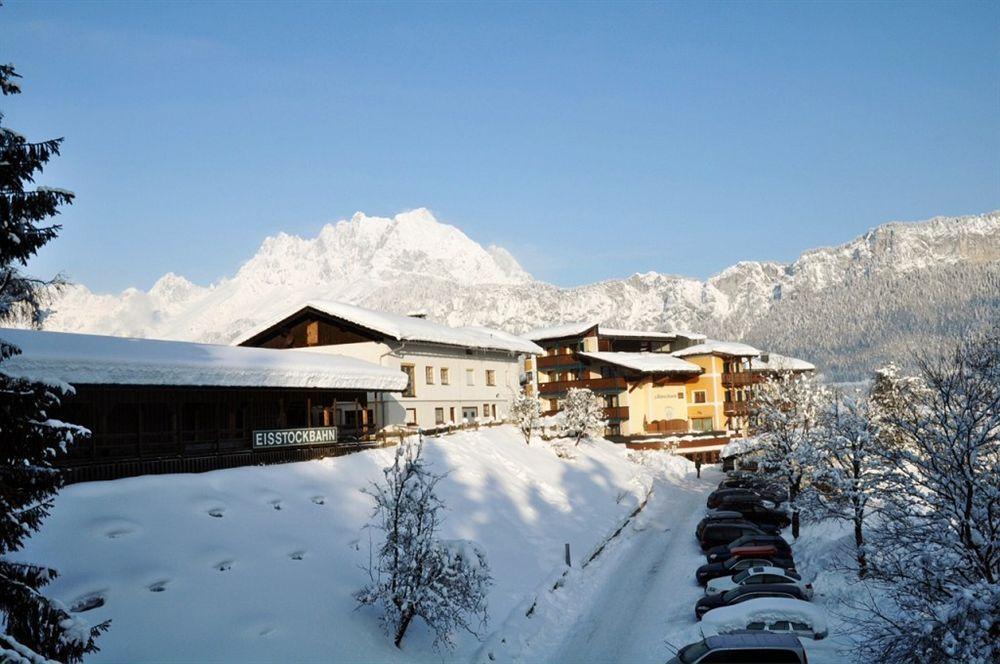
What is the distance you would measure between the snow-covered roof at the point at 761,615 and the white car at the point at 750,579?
3475 millimetres

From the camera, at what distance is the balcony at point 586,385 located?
7069cm

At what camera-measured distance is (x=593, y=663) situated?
20750 millimetres

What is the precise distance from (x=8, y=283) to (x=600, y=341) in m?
72.1

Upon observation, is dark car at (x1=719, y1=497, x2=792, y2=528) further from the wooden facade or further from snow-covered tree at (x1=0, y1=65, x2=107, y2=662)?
snow-covered tree at (x1=0, y1=65, x2=107, y2=662)

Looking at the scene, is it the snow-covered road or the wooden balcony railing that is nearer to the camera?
the snow-covered road

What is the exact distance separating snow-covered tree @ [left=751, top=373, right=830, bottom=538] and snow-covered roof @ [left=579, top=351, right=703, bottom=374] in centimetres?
2240

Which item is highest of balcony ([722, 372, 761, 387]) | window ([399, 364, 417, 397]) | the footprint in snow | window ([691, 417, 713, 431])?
window ([399, 364, 417, 397])

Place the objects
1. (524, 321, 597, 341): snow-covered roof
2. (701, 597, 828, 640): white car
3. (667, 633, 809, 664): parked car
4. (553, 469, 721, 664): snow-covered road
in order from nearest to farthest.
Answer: (667, 633, 809, 664): parked car → (701, 597, 828, 640): white car → (553, 469, 721, 664): snow-covered road → (524, 321, 597, 341): snow-covered roof

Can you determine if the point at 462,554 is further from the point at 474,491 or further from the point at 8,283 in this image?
the point at 474,491

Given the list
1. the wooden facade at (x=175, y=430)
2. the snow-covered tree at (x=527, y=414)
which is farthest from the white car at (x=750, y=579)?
the snow-covered tree at (x=527, y=414)

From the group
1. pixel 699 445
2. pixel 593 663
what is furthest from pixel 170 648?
pixel 699 445

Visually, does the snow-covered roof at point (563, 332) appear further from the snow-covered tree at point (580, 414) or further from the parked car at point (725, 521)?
the parked car at point (725, 521)

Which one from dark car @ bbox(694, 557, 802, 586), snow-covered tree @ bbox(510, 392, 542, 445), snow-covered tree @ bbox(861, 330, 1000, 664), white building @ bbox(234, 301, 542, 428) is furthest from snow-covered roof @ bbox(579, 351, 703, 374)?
snow-covered tree @ bbox(861, 330, 1000, 664)

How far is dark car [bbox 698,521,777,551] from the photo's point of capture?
3353 cm
